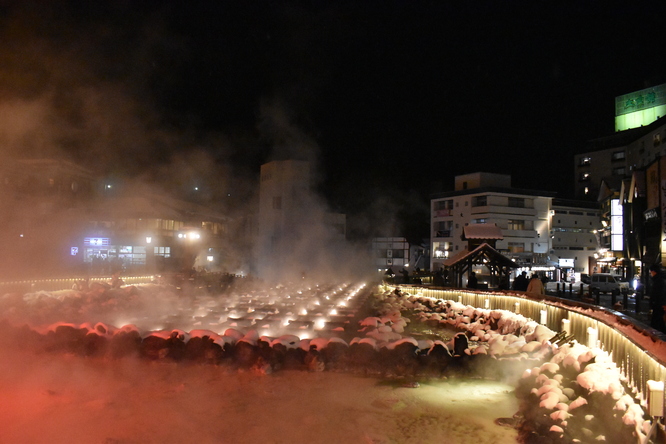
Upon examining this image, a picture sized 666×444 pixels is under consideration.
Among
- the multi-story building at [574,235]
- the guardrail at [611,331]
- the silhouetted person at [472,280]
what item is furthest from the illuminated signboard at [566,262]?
the guardrail at [611,331]

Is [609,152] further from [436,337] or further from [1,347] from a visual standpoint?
[1,347]

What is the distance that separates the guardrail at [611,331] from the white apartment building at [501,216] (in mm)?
24631

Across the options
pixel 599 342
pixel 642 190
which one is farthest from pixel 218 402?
pixel 642 190

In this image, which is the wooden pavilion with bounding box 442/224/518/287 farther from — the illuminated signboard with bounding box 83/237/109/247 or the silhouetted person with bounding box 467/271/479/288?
the illuminated signboard with bounding box 83/237/109/247

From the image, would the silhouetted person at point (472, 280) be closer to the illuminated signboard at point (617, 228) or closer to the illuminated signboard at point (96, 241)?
the illuminated signboard at point (617, 228)

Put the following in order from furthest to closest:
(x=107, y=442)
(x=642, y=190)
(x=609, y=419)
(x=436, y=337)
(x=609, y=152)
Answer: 1. (x=609, y=152)
2. (x=642, y=190)
3. (x=436, y=337)
4. (x=107, y=442)
5. (x=609, y=419)

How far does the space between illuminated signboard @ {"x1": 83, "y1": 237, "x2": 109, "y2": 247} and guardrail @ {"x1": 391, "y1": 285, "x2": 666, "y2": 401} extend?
22109 millimetres

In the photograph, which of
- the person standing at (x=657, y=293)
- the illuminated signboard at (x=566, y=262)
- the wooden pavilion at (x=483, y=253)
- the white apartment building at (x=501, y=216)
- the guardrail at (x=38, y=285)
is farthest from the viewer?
the illuminated signboard at (x=566, y=262)

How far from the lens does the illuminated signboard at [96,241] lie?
24.2 m

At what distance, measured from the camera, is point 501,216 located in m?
33.7

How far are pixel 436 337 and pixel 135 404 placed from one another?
6852 millimetres

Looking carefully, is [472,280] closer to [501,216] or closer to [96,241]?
[96,241]

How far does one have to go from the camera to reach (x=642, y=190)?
17.5 meters

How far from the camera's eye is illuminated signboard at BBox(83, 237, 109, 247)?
954 inches
